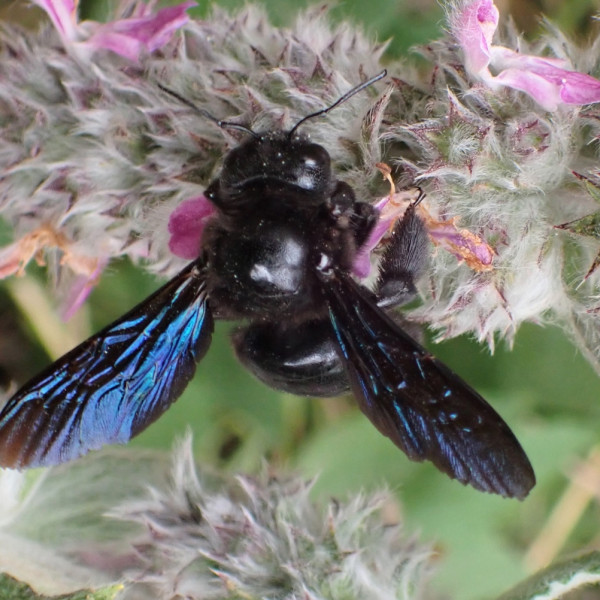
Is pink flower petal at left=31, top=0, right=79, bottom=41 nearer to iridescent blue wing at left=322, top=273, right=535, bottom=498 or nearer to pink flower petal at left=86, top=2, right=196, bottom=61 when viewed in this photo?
pink flower petal at left=86, top=2, right=196, bottom=61

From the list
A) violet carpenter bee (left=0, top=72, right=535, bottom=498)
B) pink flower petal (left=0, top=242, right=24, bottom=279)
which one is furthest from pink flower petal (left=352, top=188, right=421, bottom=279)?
pink flower petal (left=0, top=242, right=24, bottom=279)

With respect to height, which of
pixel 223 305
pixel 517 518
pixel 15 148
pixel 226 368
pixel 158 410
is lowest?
pixel 517 518

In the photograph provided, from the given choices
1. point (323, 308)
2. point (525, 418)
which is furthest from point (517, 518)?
point (323, 308)

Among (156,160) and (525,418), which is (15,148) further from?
(525,418)

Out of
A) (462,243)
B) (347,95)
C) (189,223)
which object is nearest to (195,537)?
(189,223)

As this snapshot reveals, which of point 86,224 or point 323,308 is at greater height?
point 86,224
